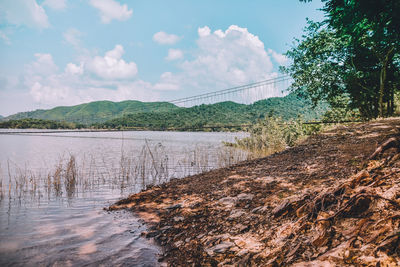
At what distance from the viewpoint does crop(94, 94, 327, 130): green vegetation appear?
20.2m

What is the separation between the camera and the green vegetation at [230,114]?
20236 millimetres

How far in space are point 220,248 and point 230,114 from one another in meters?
50.9

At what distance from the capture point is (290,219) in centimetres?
322

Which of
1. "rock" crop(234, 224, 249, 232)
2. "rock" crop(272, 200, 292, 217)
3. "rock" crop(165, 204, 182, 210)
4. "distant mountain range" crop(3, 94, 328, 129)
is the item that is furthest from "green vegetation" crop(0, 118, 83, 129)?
"rock" crop(272, 200, 292, 217)

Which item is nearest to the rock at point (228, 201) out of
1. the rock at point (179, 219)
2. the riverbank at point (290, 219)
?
the riverbank at point (290, 219)

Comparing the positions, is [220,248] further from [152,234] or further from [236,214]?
[152,234]

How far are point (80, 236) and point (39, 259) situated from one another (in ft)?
2.68

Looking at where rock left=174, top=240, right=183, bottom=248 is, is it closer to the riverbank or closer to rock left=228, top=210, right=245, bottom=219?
the riverbank

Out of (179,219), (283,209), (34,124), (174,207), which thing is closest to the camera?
(283,209)

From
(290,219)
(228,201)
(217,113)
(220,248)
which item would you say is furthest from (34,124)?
(290,219)

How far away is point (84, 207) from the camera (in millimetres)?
6668

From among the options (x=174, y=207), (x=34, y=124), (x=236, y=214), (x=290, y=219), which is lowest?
(x=174, y=207)

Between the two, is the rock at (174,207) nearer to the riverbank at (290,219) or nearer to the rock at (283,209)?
the riverbank at (290,219)

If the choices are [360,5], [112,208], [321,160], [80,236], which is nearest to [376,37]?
[360,5]
